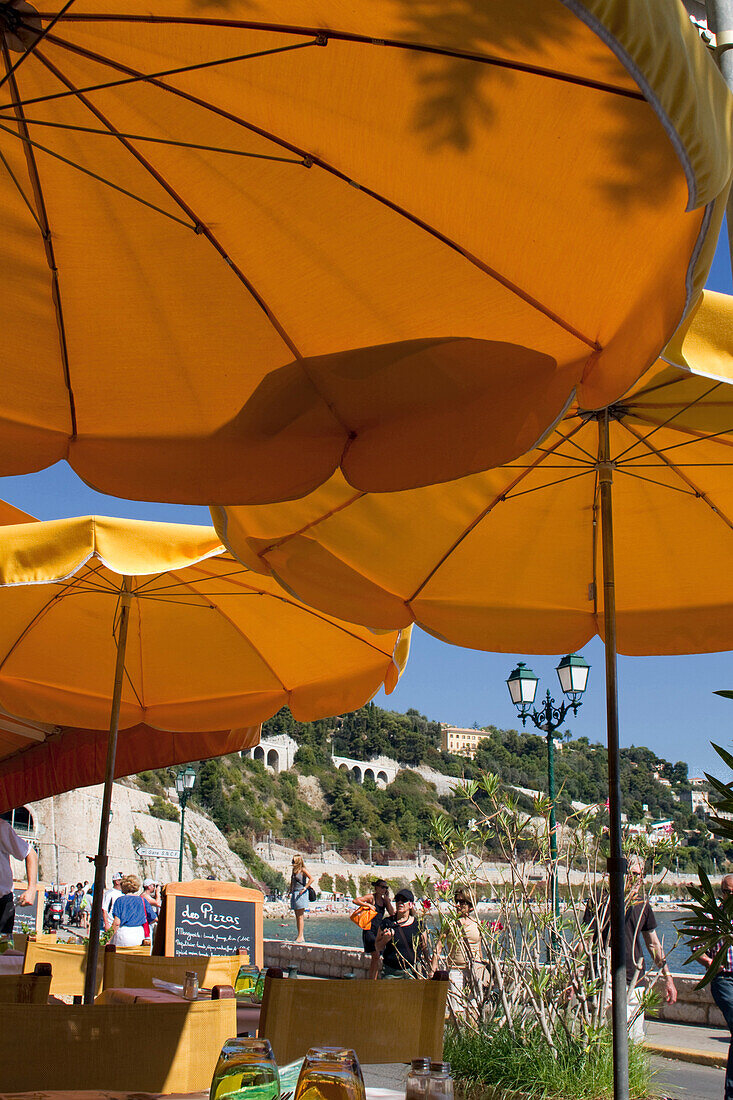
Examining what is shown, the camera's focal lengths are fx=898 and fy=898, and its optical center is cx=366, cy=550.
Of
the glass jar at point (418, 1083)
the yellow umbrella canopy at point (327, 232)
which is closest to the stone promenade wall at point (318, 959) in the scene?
the yellow umbrella canopy at point (327, 232)

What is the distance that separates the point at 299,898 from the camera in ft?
36.1

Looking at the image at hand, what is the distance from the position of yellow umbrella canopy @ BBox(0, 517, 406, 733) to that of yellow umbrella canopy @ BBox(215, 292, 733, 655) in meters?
0.71

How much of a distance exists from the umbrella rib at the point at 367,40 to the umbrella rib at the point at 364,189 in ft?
0.33

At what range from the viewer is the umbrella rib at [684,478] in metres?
3.15

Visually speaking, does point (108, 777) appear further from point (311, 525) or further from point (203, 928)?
point (203, 928)

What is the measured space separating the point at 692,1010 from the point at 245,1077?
8162 millimetres

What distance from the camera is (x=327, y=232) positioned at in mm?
2035

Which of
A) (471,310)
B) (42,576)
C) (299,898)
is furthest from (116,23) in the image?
(299,898)

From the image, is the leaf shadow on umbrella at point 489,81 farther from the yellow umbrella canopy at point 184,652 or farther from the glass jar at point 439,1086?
the yellow umbrella canopy at point 184,652

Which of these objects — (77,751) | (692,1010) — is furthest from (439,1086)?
(692,1010)

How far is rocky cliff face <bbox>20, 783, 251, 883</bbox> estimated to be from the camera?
5262 cm

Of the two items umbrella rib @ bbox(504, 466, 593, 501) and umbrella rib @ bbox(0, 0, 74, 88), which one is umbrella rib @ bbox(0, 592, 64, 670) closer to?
umbrella rib @ bbox(504, 466, 593, 501)

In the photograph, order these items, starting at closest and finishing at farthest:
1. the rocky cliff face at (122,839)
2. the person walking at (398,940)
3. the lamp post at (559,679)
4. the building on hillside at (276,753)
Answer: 1. the person walking at (398,940)
2. the lamp post at (559,679)
3. the rocky cliff face at (122,839)
4. the building on hillside at (276,753)

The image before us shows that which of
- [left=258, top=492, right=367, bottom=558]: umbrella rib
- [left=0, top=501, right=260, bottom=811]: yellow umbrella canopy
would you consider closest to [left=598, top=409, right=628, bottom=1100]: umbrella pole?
[left=258, top=492, right=367, bottom=558]: umbrella rib
